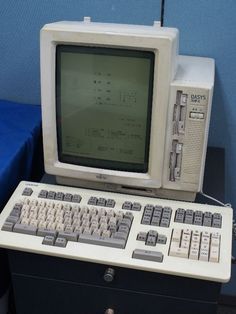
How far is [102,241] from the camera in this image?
868 mm

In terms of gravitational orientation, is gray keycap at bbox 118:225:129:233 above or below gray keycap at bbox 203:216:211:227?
below

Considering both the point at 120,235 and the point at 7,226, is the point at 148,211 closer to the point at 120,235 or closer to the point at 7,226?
the point at 120,235

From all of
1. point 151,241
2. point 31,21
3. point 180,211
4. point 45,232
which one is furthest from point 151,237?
point 31,21

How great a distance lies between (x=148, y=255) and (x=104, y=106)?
327 millimetres

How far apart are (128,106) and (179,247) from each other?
12.2 inches

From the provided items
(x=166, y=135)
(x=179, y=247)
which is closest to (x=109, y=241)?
(x=179, y=247)

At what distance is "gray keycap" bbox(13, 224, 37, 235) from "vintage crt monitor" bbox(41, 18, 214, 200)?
0.56ft

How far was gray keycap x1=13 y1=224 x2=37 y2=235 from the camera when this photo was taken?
2.94 ft

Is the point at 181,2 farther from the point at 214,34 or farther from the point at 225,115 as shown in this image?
the point at 225,115

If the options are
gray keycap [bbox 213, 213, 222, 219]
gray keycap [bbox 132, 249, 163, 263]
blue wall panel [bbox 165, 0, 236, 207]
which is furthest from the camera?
blue wall panel [bbox 165, 0, 236, 207]

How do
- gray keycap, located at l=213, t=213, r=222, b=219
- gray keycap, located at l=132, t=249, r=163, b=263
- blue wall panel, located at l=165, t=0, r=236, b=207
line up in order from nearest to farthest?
gray keycap, located at l=132, t=249, r=163, b=263
gray keycap, located at l=213, t=213, r=222, b=219
blue wall panel, located at l=165, t=0, r=236, b=207

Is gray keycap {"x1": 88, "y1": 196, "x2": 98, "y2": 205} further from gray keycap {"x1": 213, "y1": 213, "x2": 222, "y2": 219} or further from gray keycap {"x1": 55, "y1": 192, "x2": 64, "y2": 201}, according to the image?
gray keycap {"x1": 213, "y1": 213, "x2": 222, "y2": 219}

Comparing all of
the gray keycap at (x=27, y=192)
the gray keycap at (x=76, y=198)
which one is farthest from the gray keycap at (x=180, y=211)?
the gray keycap at (x=27, y=192)

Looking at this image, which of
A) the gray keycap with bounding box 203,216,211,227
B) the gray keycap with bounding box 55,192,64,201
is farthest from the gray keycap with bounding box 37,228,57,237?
the gray keycap with bounding box 203,216,211,227
